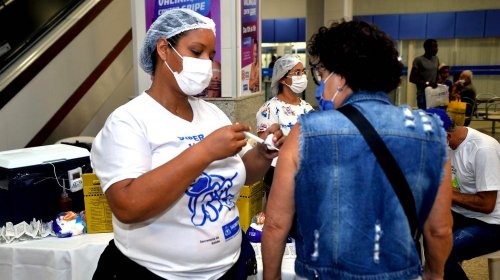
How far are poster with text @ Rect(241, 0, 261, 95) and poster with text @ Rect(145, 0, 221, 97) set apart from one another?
8.5 inches

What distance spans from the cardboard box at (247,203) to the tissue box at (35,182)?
0.93m

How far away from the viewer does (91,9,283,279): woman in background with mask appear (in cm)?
120

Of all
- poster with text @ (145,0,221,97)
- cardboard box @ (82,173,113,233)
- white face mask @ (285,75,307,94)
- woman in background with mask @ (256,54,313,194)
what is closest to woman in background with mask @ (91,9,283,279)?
cardboard box @ (82,173,113,233)

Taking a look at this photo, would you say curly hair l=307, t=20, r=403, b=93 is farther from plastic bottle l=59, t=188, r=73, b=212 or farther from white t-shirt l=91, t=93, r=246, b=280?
plastic bottle l=59, t=188, r=73, b=212

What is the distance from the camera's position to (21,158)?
2199mm

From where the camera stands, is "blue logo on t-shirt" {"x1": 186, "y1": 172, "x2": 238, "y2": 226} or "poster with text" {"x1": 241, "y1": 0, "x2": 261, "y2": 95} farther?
"poster with text" {"x1": 241, "y1": 0, "x2": 261, "y2": 95}

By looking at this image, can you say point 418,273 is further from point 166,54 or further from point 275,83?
point 275,83

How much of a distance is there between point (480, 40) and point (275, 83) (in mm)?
10093

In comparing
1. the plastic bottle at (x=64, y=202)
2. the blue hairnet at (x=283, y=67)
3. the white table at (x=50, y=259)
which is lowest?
the white table at (x=50, y=259)

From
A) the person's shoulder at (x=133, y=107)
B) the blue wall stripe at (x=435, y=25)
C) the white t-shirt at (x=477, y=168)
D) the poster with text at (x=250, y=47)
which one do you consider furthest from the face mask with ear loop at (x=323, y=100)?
the blue wall stripe at (x=435, y=25)

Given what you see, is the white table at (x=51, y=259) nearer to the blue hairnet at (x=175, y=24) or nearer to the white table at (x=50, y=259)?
the white table at (x=50, y=259)

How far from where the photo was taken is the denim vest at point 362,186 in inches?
46.9

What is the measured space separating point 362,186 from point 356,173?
4 cm

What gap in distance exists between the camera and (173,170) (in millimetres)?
1177
